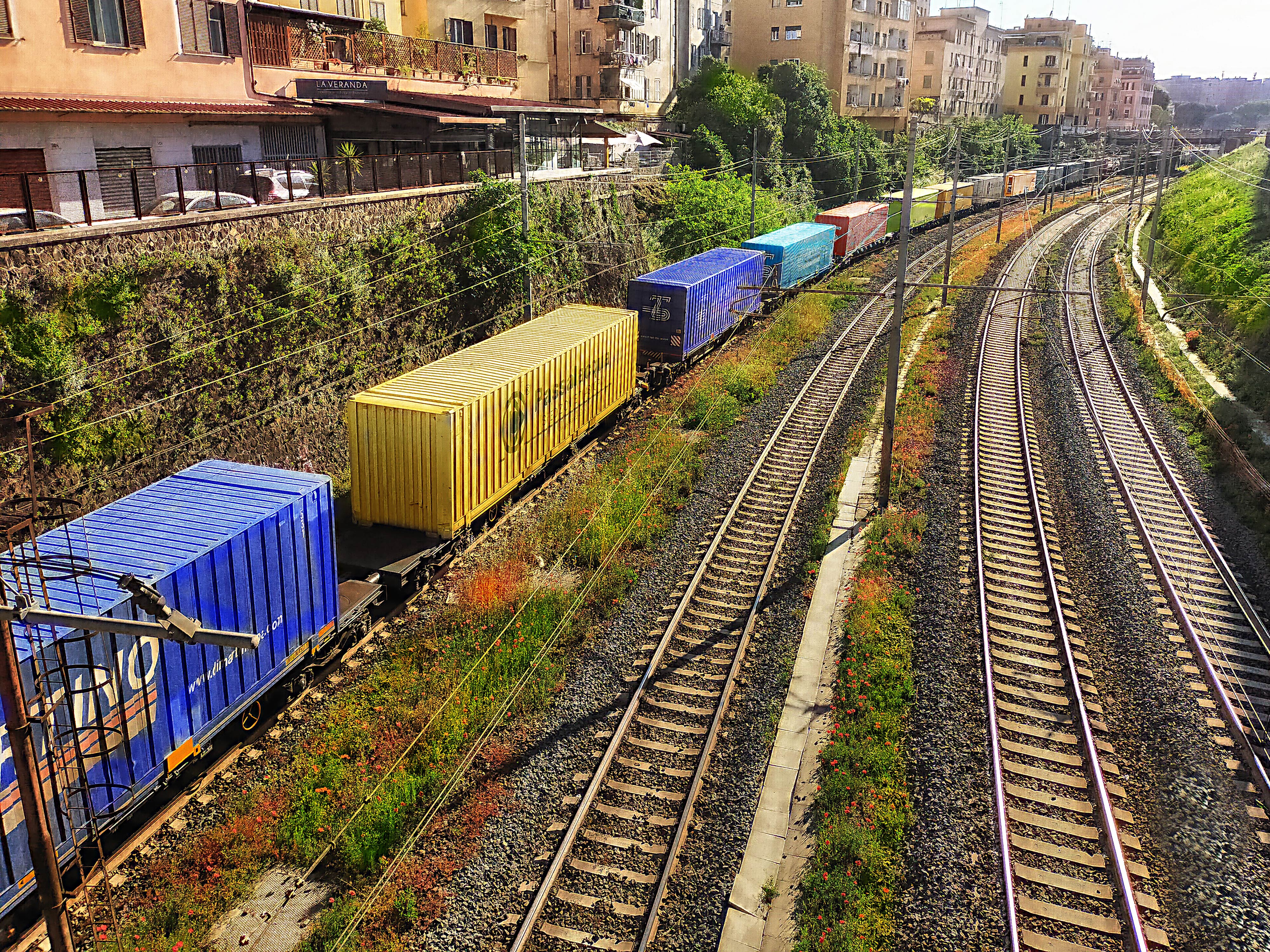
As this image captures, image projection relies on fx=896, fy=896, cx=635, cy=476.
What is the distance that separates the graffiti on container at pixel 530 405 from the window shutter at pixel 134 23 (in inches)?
528

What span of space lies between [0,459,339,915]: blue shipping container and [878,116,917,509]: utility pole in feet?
38.4

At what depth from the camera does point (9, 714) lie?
20.6 feet

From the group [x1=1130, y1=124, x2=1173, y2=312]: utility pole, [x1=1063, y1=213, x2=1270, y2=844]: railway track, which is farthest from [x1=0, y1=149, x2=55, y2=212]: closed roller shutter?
[x1=1130, y1=124, x2=1173, y2=312]: utility pole

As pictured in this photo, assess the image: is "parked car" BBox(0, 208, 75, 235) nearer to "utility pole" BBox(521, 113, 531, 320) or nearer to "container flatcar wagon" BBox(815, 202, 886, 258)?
"utility pole" BBox(521, 113, 531, 320)

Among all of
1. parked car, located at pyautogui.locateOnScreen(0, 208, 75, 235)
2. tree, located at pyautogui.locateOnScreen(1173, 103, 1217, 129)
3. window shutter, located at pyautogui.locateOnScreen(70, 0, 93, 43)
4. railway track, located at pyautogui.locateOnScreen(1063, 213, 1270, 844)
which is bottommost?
railway track, located at pyautogui.locateOnScreen(1063, 213, 1270, 844)

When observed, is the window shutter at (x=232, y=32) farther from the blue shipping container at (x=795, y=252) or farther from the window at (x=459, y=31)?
the blue shipping container at (x=795, y=252)

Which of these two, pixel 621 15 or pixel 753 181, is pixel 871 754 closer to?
pixel 753 181

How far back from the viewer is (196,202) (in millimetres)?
19891

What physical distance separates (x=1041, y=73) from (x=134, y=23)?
12625cm

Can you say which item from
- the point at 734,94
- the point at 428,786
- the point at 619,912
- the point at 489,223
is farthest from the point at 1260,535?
the point at 734,94

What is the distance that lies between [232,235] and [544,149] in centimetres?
1667

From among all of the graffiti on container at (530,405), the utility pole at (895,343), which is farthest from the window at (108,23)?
the utility pole at (895,343)

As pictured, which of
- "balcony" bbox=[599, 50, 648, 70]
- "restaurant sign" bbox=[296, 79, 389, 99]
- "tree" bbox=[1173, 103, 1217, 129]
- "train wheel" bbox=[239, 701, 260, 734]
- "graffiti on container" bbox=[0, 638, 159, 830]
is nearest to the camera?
"graffiti on container" bbox=[0, 638, 159, 830]

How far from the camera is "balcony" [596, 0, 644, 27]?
50969mm
